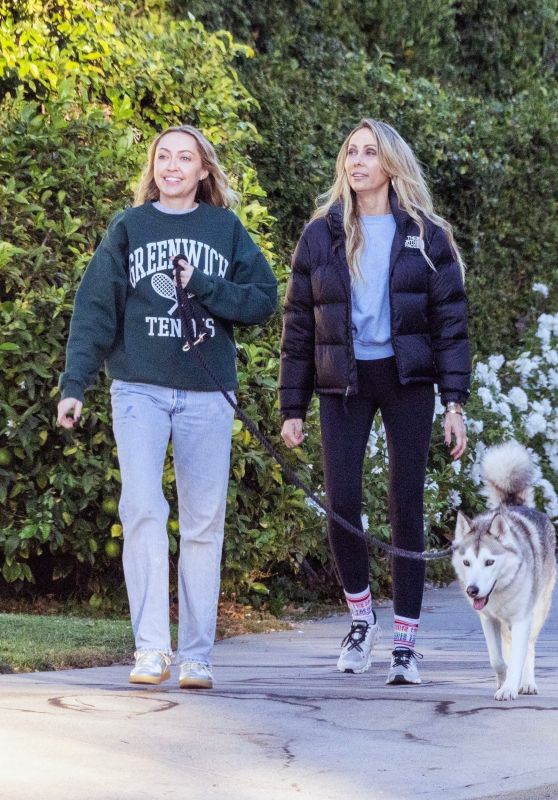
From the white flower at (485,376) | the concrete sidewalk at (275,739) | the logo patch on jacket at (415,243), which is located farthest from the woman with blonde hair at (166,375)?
the white flower at (485,376)

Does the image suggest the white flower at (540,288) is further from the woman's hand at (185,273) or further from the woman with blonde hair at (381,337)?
the woman's hand at (185,273)

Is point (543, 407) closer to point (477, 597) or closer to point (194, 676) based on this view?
point (477, 597)

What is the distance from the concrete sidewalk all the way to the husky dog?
0.41 ft

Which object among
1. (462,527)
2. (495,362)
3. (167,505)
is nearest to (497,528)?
(462,527)

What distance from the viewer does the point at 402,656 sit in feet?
16.9

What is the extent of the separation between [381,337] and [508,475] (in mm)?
918

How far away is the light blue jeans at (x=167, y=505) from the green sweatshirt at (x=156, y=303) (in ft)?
0.26

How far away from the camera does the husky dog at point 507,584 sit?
496cm

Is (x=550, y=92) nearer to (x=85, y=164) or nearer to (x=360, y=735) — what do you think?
(x=85, y=164)

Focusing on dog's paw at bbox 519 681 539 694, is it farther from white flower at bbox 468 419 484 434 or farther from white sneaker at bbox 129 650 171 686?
white flower at bbox 468 419 484 434

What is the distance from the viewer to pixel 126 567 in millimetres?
4789

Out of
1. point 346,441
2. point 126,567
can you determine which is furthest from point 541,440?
point 126,567

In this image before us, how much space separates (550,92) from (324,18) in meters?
2.73

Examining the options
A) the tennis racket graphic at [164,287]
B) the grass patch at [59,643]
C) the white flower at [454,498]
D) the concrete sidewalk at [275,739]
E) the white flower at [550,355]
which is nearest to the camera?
the concrete sidewalk at [275,739]
